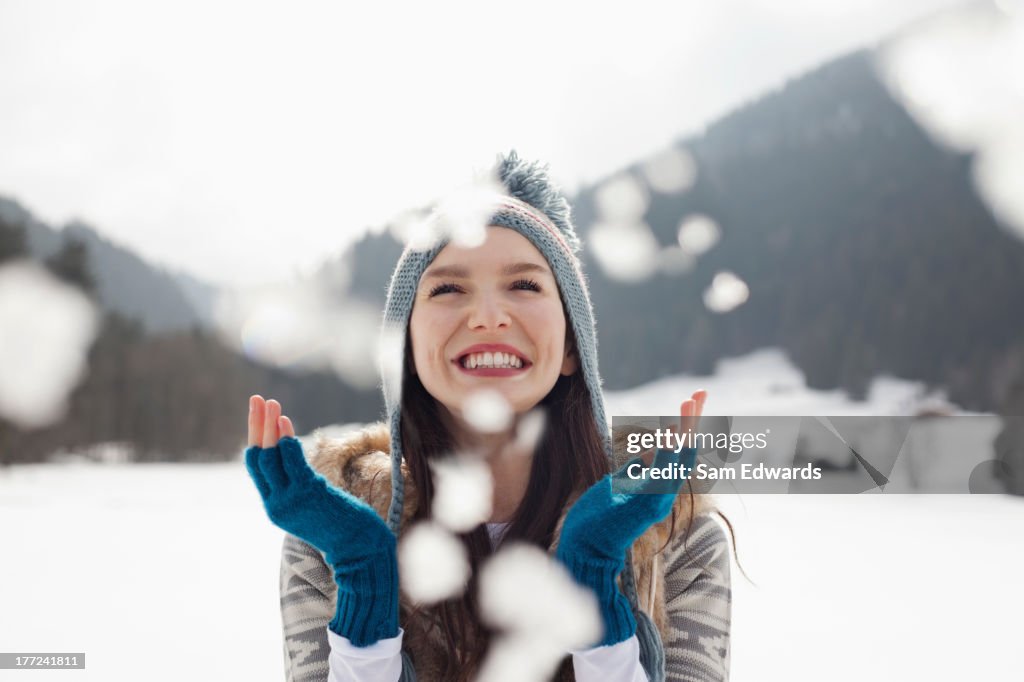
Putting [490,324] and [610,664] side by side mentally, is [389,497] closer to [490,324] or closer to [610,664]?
[490,324]

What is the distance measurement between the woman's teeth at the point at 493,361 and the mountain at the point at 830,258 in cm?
3635

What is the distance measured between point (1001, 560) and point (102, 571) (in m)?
8.51

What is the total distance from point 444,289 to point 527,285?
0.19 metres

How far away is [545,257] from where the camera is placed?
1622mm

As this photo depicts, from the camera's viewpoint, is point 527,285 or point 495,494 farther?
point 495,494

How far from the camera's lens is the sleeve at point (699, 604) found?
56.4 inches

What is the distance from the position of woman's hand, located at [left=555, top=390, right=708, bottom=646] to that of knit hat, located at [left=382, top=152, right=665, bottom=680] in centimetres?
19

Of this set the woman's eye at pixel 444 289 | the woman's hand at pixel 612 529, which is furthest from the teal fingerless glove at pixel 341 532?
the woman's eye at pixel 444 289

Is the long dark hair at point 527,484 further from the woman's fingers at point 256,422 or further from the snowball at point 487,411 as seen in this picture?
the woman's fingers at point 256,422

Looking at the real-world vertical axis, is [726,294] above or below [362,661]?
above

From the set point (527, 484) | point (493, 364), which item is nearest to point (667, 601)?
point (527, 484)

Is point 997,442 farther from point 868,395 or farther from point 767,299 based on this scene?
point 767,299

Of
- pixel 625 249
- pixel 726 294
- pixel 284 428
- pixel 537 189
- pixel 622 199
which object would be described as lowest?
pixel 284 428

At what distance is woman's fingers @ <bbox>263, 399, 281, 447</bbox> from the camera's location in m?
1.25
